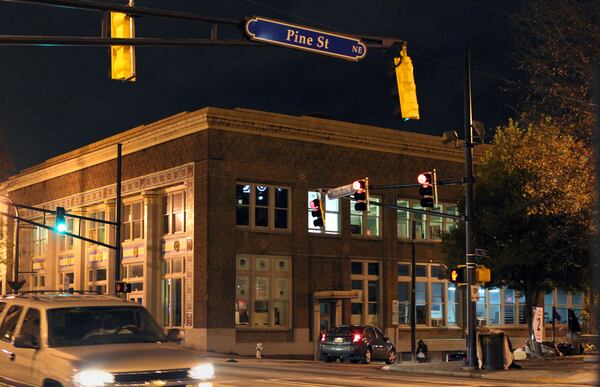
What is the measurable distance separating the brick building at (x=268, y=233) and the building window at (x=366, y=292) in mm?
65

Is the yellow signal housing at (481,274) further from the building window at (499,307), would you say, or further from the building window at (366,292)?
the building window at (499,307)

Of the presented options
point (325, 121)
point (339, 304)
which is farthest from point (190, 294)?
point (325, 121)

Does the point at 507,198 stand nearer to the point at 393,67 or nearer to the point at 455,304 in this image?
the point at 455,304

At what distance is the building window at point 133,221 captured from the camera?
162ft

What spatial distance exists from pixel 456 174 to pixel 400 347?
11548 mm

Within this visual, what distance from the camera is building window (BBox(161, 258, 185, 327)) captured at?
45344 millimetres

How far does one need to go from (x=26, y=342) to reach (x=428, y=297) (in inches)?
1656

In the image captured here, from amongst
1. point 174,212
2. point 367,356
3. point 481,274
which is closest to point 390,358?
point 367,356

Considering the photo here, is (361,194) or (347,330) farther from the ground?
(361,194)

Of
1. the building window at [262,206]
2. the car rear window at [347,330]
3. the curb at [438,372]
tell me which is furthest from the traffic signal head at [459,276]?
the building window at [262,206]

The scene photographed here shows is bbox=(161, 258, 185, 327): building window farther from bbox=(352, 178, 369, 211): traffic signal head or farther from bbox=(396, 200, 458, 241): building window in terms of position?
bbox=(352, 178, 369, 211): traffic signal head

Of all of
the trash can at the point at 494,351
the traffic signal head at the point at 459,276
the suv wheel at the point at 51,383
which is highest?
the traffic signal head at the point at 459,276

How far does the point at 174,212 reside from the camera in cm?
4656

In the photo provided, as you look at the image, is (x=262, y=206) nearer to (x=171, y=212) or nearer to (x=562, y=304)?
(x=171, y=212)
